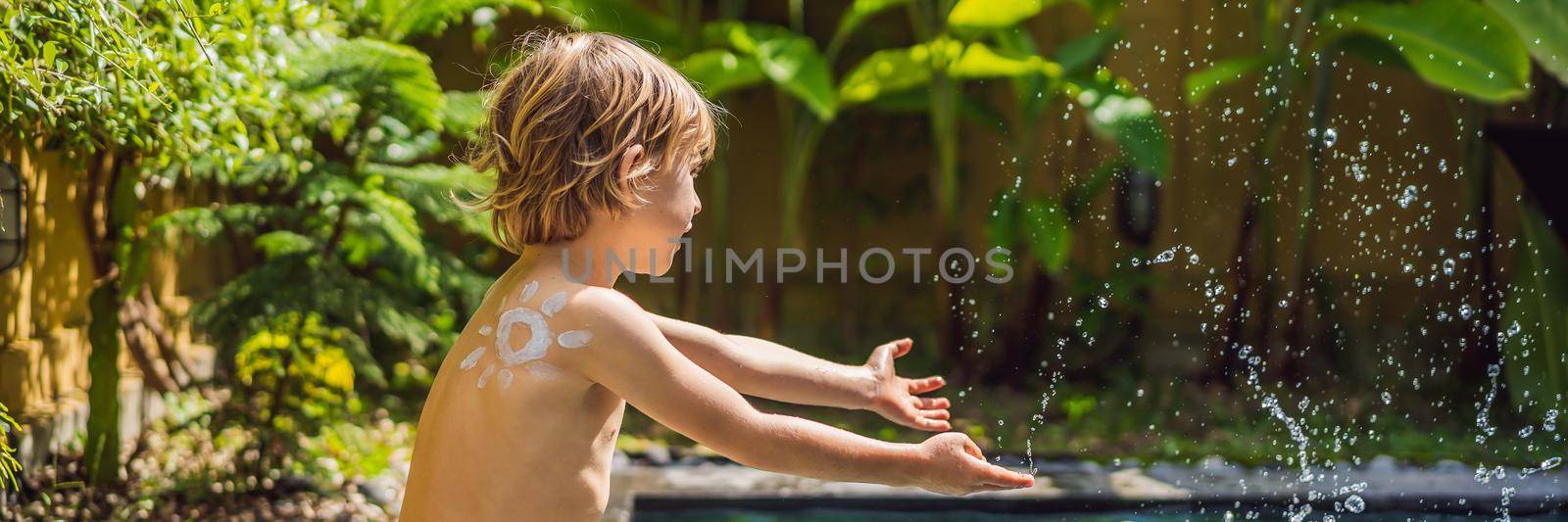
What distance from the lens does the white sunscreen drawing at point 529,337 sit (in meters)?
1.58

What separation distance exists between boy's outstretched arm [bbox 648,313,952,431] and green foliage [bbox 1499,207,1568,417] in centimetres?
409

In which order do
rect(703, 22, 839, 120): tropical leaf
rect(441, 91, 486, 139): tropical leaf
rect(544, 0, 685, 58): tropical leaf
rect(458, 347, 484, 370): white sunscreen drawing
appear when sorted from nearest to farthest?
rect(458, 347, 484, 370): white sunscreen drawing < rect(441, 91, 486, 139): tropical leaf < rect(703, 22, 839, 120): tropical leaf < rect(544, 0, 685, 58): tropical leaf

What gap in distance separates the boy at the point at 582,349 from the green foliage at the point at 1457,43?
12.4ft

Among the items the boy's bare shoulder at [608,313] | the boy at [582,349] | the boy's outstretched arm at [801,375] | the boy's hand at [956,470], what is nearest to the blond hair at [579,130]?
the boy at [582,349]

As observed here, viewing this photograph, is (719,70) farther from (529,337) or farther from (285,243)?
(529,337)

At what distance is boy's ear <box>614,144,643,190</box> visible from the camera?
5.20 feet

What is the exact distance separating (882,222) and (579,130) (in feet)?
18.0

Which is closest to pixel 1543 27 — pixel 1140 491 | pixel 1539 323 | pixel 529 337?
pixel 1539 323

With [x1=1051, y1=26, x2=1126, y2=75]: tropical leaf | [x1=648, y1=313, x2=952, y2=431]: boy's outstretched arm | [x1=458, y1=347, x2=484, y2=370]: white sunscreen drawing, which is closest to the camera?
[x1=458, y1=347, x2=484, y2=370]: white sunscreen drawing

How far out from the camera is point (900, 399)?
2006mm

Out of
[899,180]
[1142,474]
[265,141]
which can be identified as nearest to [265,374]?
[265,141]

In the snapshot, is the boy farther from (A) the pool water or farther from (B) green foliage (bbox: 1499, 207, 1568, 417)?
(B) green foliage (bbox: 1499, 207, 1568, 417)

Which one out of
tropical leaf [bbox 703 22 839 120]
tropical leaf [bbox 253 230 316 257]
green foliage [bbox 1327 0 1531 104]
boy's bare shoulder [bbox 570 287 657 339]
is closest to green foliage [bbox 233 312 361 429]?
tropical leaf [bbox 253 230 316 257]

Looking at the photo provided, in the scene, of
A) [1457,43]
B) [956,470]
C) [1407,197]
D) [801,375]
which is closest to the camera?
[956,470]
